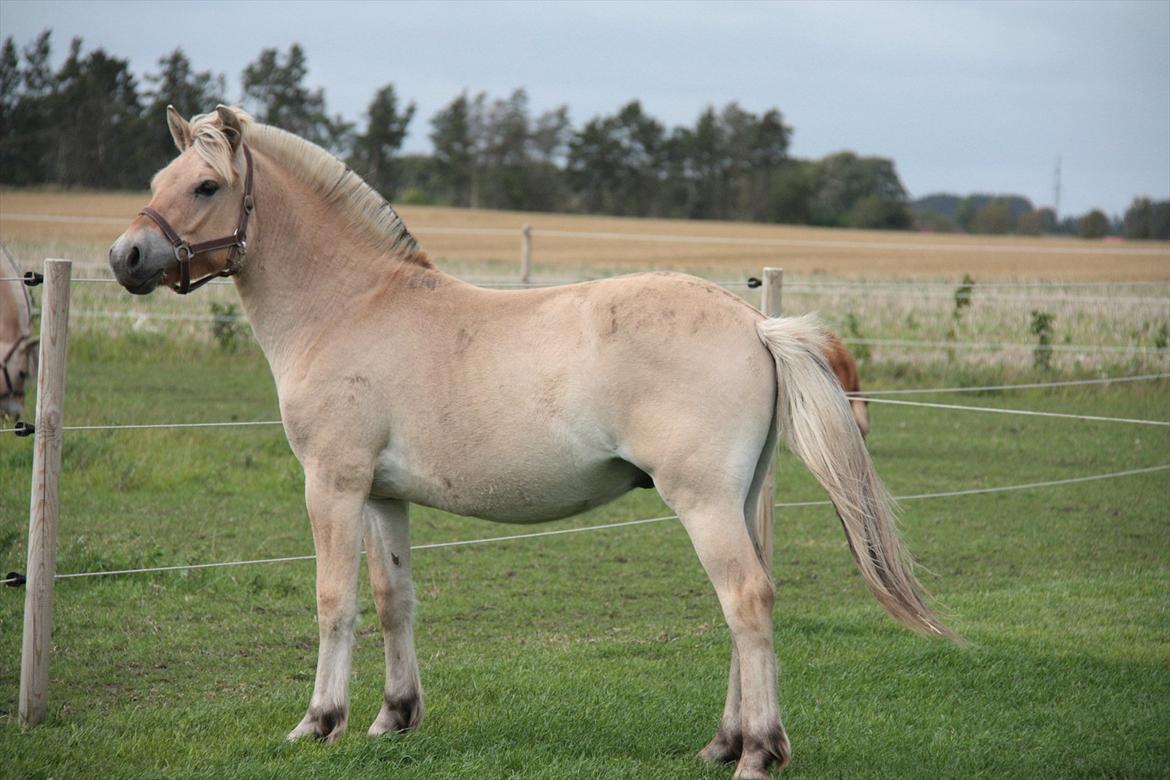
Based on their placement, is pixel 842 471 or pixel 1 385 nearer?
pixel 842 471

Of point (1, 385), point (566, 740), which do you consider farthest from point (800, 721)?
point (1, 385)

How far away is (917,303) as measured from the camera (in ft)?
59.2

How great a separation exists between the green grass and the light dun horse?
0.45 m

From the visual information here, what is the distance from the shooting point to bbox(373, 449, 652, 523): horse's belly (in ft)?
12.6

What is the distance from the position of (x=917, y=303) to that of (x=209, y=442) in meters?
11.9

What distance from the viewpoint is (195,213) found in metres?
4.01

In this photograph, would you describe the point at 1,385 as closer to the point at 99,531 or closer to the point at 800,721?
the point at 99,531

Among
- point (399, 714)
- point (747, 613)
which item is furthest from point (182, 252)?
point (747, 613)

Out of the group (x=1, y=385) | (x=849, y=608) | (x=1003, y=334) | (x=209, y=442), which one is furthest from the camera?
(x=1003, y=334)

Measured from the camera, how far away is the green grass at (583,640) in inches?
161

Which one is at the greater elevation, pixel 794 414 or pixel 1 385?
pixel 794 414

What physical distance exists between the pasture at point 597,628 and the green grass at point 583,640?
0.02 meters

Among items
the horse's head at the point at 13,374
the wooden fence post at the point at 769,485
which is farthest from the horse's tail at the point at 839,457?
the horse's head at the point at 13,374

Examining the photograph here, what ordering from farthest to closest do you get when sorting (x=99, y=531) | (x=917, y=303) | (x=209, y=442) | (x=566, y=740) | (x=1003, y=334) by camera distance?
(x=917, y=303), (x=1003, y=334), (x=209, y=442), (x=99, y=531), (x=566, y=740)
